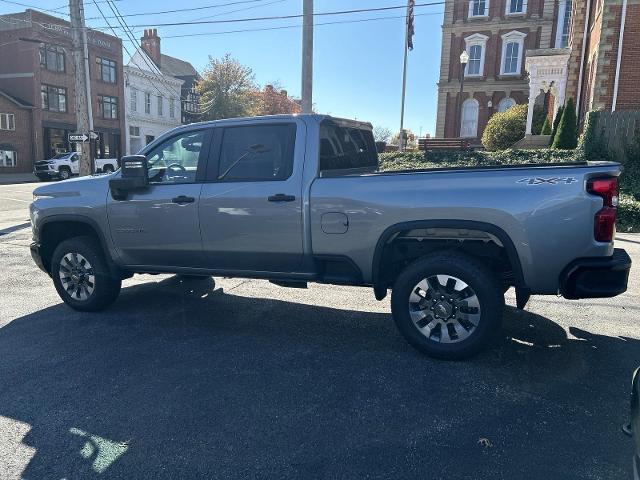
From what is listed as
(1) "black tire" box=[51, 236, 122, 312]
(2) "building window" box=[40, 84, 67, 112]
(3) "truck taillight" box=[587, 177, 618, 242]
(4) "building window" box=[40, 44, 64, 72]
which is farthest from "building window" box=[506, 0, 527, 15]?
(1) "black tire" box=[51, 236, 122, 312]

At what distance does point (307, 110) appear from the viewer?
1113 cm

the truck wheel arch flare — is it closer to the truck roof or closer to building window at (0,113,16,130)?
the truck roof

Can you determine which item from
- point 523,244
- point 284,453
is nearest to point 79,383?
point 284,453

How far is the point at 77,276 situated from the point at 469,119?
34967 mm

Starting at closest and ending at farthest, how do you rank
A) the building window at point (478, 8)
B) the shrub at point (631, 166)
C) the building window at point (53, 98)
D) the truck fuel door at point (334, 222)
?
1. the truck fuel door at point (334, 222)
2. the shrub at point (631, 166)
3. the building window at point (478, 8)
4. the building window at point (53, 98)

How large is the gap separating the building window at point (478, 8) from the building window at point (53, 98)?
104ft

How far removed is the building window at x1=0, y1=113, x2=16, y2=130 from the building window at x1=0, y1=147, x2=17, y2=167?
1.59m

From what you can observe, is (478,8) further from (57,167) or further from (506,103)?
(57,167)

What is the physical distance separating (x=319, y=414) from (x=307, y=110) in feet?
29.0

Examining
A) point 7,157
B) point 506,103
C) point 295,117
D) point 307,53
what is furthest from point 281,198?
point 7,157

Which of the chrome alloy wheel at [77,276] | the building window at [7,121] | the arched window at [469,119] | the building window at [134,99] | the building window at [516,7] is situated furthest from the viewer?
the building window at [134,99]

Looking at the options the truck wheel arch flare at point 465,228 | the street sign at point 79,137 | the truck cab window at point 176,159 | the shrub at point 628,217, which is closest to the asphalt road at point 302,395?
the truck wheel arch flare at point 465,228

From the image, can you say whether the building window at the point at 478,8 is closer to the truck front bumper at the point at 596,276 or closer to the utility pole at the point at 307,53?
the utility pole at the point at 307,53

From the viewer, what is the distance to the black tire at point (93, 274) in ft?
17.3
